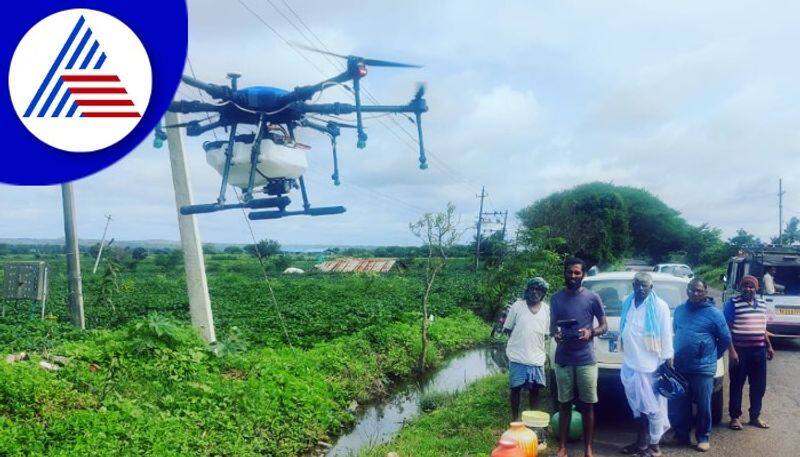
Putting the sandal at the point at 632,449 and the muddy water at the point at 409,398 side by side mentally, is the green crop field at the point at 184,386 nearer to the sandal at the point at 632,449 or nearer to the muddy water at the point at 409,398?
the muddy water at the point at 409,398

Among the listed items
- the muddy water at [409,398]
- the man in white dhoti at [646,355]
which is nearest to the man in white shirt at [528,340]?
the man in white dhoti at [646,355]

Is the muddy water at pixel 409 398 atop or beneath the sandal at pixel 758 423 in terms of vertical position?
beneath

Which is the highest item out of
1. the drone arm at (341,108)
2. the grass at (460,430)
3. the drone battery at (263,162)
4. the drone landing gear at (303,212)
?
the drone arm at (341,108)

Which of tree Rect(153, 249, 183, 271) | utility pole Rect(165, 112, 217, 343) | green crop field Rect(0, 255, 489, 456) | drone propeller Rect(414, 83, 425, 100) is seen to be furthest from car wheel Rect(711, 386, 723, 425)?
tree Rect(153, 249, 183, 271)

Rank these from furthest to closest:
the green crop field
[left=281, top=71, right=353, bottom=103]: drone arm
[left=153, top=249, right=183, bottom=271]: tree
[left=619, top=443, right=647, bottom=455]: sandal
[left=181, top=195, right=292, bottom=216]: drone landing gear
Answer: [left=153, top=249, right=183, bottom=271]: tree < the green crop field < [left=619, top=443, right=647, bottom=455]: sandal < [left=181, top=195, right=292, bottom=216]: drone landing gear < [left=281, top=71, right=353, bottom=103]: drone arm

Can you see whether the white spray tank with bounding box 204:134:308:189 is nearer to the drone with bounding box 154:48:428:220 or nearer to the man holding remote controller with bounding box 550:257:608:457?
the drone with bounding box 154:48:428:220

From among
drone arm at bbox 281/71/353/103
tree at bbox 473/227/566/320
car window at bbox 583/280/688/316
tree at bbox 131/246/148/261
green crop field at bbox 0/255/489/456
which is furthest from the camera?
tree at bbox 131/246/148/261
